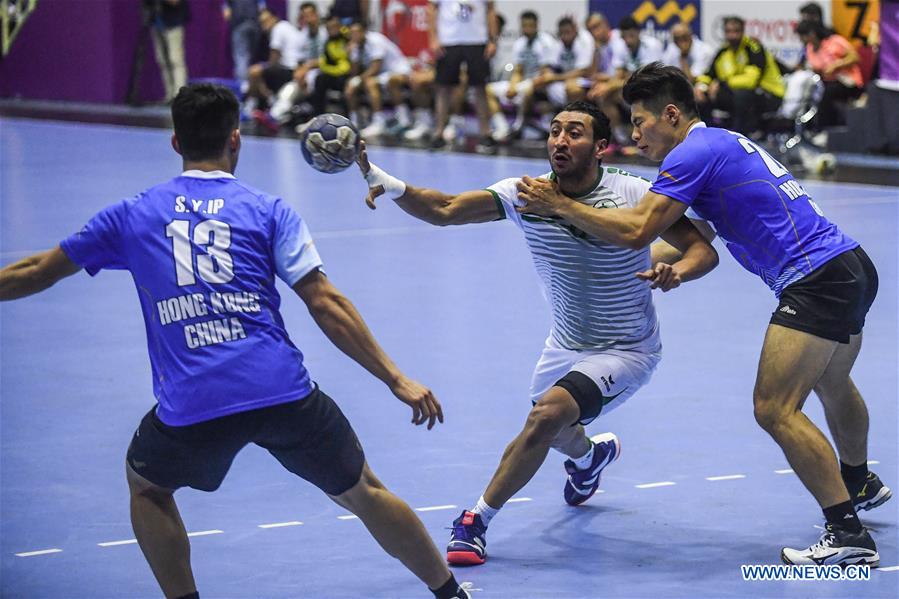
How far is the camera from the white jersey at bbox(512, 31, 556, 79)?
66.1ft

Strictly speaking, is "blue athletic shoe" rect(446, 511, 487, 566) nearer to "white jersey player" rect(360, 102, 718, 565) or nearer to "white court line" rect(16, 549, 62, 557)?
"white jersey player" rect(360, 102, 718, 565)

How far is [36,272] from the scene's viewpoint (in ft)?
15.0

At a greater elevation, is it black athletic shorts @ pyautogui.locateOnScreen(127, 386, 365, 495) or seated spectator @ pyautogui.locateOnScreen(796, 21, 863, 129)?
black athletic shorts @ pyautogui.locateOnScreen(127, 386, 365, 495)

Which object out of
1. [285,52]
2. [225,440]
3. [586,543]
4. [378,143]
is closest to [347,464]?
[225,440]

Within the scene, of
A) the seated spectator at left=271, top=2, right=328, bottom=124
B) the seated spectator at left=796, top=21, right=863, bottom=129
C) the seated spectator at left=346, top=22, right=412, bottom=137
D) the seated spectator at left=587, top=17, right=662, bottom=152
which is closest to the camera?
the seated spectator at left=796, top=21, right=863, bottom=129

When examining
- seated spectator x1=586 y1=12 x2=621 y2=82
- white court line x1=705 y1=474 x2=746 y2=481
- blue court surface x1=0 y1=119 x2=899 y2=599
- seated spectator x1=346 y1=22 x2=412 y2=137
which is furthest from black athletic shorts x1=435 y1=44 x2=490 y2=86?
white court line x1=705 y1=474 x2=746 y2=481

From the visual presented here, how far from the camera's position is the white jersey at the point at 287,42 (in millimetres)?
23656

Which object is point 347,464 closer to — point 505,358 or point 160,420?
point 160,420

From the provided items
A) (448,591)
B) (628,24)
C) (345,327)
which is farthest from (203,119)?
(628,24)

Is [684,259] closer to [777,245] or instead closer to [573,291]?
[777,245]

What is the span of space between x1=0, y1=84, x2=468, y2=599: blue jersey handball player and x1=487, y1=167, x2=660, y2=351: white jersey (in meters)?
1.54

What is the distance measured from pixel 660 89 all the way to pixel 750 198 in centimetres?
54

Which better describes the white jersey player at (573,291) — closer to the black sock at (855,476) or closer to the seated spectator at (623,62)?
the black sock at (855,476)

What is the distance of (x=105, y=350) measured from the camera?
9273 mm
